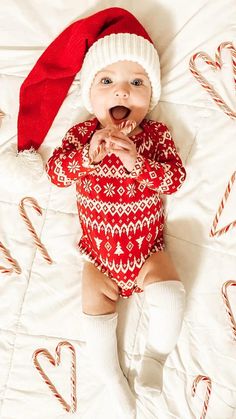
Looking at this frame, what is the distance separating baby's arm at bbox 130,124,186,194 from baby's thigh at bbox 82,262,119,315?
261mm

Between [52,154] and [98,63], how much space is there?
0.87 ft

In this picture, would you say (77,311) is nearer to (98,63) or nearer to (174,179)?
(174,179)

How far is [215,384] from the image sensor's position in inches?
52.3

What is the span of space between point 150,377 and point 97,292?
0.80 ft

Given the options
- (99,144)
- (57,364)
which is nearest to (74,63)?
(99,144)

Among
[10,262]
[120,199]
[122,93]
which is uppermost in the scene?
[122,93]

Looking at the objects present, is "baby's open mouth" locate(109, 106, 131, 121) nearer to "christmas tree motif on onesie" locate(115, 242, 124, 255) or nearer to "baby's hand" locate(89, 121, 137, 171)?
"baby's hand" locate(89, 121, 137, 171)

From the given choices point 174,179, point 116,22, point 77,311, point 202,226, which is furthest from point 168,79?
point 77,311

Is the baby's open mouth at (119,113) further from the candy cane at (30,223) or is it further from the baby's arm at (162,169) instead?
the candy cane at (30,223)

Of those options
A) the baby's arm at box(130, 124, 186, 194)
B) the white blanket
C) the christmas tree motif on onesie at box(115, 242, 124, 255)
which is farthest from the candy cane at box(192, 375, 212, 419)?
the baby's arm at box(130, 124, 186, 194)

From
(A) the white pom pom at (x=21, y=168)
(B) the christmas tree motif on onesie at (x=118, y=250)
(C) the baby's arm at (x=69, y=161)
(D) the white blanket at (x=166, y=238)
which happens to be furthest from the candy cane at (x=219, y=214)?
(A) the white pom pom at (x=21, y=168)

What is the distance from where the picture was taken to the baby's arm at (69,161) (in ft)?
4.14

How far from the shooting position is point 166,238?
1391 mm

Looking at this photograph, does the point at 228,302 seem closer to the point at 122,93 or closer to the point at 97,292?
the point at 97,292
